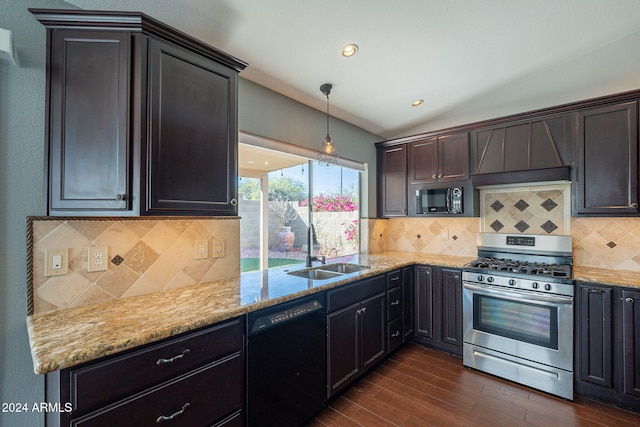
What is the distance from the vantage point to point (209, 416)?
1375mm

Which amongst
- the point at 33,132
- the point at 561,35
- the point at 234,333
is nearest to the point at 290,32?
the point at 33,132

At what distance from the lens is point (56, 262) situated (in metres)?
1.45

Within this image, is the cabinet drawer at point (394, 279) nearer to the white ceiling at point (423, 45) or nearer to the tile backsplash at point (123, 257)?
the tile backsplash at point (123, 257)

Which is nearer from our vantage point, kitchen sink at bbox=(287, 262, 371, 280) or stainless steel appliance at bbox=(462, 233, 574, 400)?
stainless steel appliance at bbox=(462, 233, 574, 400)

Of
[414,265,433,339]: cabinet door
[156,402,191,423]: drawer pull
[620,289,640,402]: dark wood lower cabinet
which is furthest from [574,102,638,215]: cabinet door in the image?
[156,402,191,423]: drawer pull

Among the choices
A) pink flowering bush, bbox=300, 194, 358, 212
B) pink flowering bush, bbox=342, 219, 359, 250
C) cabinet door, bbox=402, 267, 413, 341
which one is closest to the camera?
cabinet door, bbox=402, 267, 413, 341

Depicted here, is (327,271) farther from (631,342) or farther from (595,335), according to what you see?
(631,342)

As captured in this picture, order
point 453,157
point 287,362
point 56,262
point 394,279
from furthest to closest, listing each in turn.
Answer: point 453,157 → point 394,279 → point 287,362 → point 56,262

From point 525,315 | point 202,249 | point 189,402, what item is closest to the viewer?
point 189,402

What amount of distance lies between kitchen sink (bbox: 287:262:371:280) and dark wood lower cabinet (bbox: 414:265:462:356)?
0.79 m

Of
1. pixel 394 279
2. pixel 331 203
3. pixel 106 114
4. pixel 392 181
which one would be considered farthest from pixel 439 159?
pixel 106 114

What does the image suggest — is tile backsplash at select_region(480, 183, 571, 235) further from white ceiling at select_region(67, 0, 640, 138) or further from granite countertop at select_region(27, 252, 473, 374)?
granite countertop at select_region(27, 252, 473, 374)

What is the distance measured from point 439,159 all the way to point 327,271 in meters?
1.93

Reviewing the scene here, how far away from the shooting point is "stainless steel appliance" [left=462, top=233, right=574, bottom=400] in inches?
90.8
